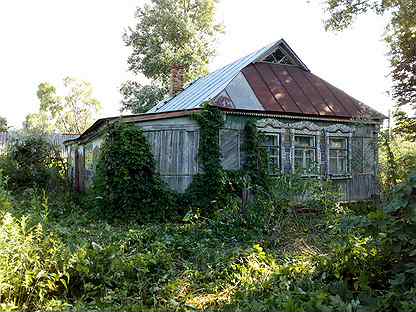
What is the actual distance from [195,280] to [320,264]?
1766mm

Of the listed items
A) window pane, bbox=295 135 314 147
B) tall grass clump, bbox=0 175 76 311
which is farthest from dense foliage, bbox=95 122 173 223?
tall grass clump, bbox=0 175 76 311

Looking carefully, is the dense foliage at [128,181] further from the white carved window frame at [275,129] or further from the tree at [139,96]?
the tree at [139,96]

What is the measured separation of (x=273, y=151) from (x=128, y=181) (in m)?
4.95

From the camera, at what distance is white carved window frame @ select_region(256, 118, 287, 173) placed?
12.4 m

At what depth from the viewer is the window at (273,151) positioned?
12523mm

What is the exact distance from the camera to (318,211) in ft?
30.9

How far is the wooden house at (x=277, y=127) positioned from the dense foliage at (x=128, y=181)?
0.55 metres

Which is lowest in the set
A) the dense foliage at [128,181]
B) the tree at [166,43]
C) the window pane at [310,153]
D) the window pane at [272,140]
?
the dense foliage at [128,181]

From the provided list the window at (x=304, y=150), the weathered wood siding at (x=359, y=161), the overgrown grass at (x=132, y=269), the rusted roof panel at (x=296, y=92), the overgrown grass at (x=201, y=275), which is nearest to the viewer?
the overgrown grass at (x=201, y=275)

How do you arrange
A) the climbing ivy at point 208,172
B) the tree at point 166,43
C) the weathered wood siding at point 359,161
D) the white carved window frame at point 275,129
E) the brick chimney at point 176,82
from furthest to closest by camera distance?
the tree at point 166,43
the brick chimney at point 176,82
the weathered wood siding at point 359,161
the white carved window frame at point 275,129
the climbing ivy at point 208,172

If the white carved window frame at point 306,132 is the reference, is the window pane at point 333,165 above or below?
below

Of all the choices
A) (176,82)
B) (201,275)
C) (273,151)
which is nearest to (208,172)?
(273,151)

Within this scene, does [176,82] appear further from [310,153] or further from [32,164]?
[310,153]

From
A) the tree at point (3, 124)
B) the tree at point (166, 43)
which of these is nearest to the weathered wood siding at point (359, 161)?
the tree at point (166, 43)
